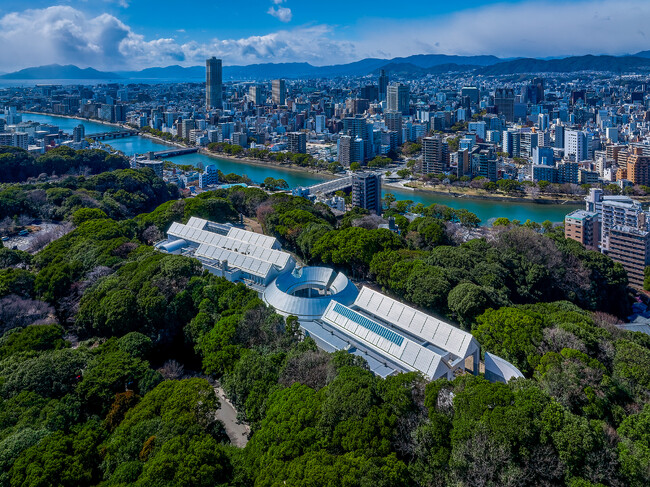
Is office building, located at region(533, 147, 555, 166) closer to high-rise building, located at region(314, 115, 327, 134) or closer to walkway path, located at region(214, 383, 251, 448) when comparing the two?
high-rise building, located at region(314, 115, 327, 134)

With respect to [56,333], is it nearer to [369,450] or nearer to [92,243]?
[92,243]

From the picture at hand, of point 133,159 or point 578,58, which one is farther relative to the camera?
point 578,58

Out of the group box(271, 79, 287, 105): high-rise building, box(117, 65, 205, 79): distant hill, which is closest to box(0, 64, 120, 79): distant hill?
box(117, 65, 205, 79): distant hill

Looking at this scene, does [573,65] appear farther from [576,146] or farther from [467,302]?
[467,302]

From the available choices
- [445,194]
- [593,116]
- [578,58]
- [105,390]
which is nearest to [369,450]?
[105,390]

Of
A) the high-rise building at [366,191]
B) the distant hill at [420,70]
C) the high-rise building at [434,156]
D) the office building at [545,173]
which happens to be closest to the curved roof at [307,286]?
the high-rise building at [366,191]

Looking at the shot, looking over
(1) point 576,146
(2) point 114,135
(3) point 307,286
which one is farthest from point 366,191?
(2) point 114,135

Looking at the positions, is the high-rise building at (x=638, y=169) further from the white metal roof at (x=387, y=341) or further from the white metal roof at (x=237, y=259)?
the white metal roof at (x=387, y=341)

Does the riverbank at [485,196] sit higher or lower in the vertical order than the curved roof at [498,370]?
higher
